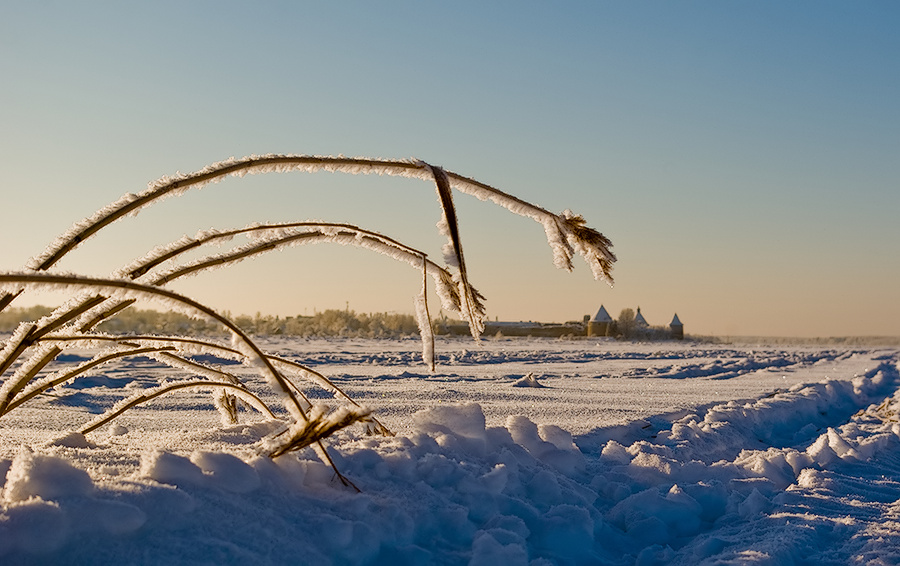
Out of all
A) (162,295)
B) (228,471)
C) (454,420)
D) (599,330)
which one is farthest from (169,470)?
(599,330)

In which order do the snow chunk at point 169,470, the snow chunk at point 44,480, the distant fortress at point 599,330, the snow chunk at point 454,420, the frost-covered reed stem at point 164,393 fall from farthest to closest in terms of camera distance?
the distant fortress at point 599,330 → the snow chunk at point 454,420 → the frost-covered reed stem at point 164,393 → the snow chunk at point 169,470 → the snow chunk at point 44,480

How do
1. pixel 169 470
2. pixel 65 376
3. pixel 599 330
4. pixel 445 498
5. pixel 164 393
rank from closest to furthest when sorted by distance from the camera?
pixel 169 470, pixel 445 498, pixel 65 376, pixel 164 393, pixel 599 330

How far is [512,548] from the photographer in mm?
1229

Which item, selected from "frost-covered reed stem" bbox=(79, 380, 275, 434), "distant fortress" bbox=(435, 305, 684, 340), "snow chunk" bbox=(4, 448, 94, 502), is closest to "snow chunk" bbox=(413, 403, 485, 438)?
"frost-covered reed stem" bbox=(79, 380, 275, 434)

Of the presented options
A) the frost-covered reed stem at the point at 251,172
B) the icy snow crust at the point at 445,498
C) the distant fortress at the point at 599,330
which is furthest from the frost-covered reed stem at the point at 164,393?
the distant fortress at the point at 599,330

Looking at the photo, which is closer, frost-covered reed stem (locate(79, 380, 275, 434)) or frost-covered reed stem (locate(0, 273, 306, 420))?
frost-covered reed stem (locate(0, 273, 306, 420))

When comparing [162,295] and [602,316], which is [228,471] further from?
[602,316]

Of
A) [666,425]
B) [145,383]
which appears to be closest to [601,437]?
[666,425]

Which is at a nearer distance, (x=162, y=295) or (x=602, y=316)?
(x=162, y=295)

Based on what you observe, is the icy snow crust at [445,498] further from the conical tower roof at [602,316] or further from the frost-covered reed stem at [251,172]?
the conical tower roof at [602,316]

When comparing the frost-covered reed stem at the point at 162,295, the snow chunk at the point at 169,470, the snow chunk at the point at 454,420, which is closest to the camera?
the frost-covered reed stem at the point at 162,295

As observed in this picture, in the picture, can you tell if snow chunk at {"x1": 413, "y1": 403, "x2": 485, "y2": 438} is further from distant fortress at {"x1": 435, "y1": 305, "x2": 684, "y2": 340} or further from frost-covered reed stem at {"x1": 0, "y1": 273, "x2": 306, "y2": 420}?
distant fortress at {"x1": 435, "y1": 305, "x2": 684, "y2": 340}

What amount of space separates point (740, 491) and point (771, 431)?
1.79m

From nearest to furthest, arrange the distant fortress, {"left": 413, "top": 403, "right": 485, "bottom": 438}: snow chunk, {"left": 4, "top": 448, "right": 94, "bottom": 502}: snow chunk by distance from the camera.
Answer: {"left": 4, "top": 448, "right": 94, "bottom": 502}: snow chunk → {"left": 413, "top": 403, "right": 485, "bottom": 438}: snow chunk → the distant fortress
